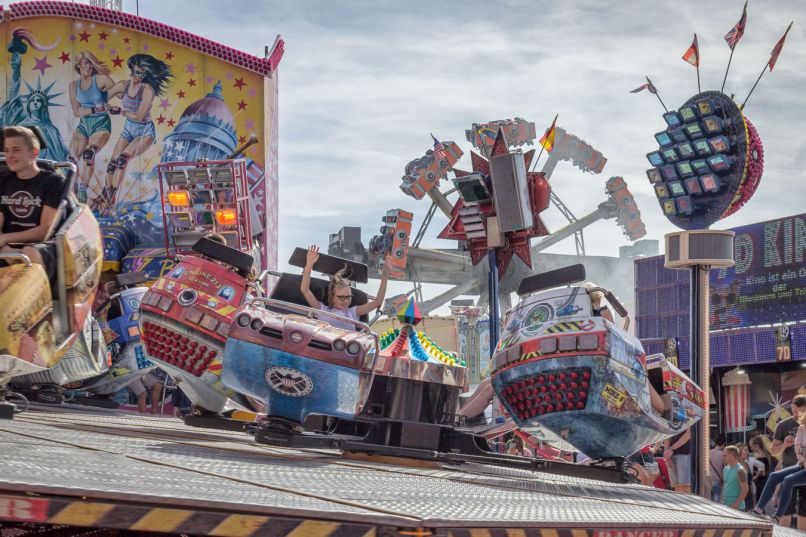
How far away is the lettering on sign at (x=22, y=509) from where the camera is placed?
179 cm

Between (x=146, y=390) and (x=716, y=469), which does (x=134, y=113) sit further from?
(x=716, y=469)

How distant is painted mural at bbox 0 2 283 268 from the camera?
21156 mm

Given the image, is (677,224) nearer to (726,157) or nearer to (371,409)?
(726,157)

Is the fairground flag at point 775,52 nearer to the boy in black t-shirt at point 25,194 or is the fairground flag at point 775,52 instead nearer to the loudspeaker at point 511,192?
the loudspeaker at point 511,192

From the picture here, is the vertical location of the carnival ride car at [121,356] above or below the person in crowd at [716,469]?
above

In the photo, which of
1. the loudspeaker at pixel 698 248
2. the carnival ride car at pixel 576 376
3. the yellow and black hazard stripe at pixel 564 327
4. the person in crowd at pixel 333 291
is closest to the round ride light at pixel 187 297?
the person in crowd at pixel 333 291

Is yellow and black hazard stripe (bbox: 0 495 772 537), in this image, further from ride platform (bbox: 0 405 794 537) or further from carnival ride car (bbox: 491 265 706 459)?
carnival ride car (bbox: 491 265 706 459)

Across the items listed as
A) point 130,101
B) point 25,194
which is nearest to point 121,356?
point 25,194

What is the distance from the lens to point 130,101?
21500 mm

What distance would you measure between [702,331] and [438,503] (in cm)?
860

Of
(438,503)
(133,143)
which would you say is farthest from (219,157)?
(438,503)

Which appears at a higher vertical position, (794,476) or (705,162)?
(705,162)

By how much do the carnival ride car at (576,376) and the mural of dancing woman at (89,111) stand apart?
16.5m

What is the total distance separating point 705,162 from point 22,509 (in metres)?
17.7
